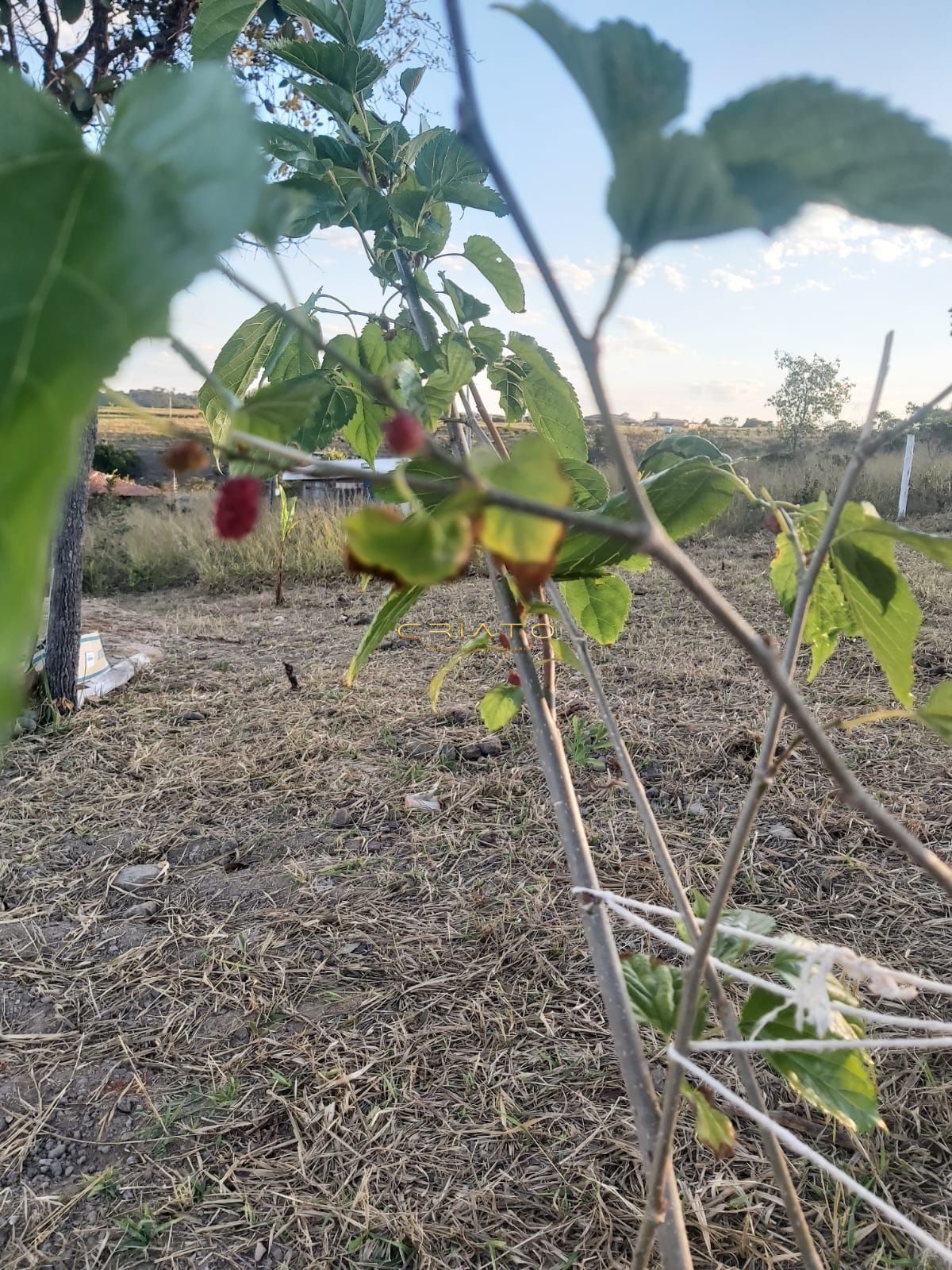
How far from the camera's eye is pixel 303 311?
0.69 meters

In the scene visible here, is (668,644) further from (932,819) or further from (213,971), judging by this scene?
(213,971)

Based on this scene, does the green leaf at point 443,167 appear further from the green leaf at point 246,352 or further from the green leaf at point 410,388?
the green leaf at point 410,388

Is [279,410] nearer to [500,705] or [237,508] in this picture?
[237,508]

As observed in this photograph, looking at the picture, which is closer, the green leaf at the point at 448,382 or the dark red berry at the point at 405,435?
the dark red berry at the point at 405,435

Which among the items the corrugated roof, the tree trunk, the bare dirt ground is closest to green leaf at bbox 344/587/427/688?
the bare dirt ground

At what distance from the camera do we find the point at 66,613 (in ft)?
8.74

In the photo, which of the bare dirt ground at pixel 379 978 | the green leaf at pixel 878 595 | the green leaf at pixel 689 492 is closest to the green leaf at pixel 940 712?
the green leaf at pixel 878 595

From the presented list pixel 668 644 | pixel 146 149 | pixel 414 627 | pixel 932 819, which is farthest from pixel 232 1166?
pixel 414 627

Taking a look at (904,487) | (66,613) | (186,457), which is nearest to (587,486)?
(186,457)

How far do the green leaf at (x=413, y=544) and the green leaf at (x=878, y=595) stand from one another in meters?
0.28

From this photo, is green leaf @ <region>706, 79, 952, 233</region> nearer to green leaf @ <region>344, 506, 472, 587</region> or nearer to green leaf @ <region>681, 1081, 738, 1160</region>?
green leaf @ <region>344, 506, 472, 587</region>

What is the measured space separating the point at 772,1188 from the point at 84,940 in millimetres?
1252

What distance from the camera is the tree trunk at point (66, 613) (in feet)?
8.62

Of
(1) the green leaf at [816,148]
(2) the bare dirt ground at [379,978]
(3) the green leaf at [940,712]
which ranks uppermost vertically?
(1) the green leaf at [816,148]
